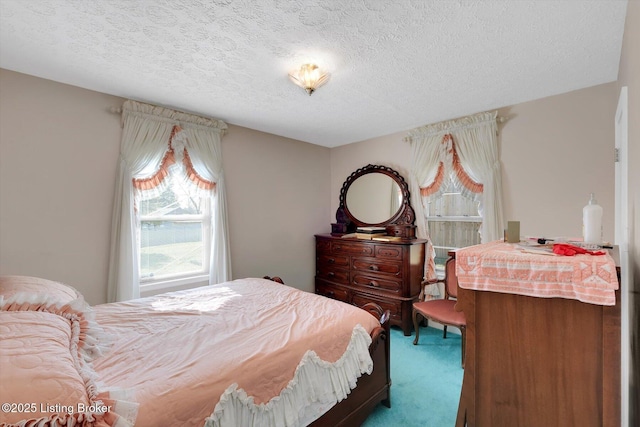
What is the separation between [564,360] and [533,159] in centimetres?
247

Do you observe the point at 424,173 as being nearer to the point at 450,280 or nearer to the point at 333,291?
the point at 450,280

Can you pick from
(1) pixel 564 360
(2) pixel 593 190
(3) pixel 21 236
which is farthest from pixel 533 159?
(3) pixel 21 236

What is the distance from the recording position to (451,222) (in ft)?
11.3

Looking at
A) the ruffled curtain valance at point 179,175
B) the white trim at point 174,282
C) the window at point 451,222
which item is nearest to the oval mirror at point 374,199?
the window at point 451,222

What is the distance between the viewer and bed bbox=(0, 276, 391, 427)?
853 millimetres

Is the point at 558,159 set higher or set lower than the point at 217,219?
higher

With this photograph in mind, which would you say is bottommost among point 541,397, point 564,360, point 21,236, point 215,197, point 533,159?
point 541,397

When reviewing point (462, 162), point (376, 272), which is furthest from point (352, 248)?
point (462, 162)

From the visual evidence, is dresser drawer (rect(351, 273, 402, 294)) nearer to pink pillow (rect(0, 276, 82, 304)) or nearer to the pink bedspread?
the pink bedspread

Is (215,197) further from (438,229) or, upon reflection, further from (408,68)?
(438,229)

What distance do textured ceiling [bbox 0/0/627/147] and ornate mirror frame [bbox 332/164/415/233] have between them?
114 cm

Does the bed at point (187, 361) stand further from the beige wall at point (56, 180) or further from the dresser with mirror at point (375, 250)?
the dresser with mirror at point (375, 250)

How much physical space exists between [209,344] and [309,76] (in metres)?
1.92

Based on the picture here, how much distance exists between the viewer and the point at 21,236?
2268 mm
